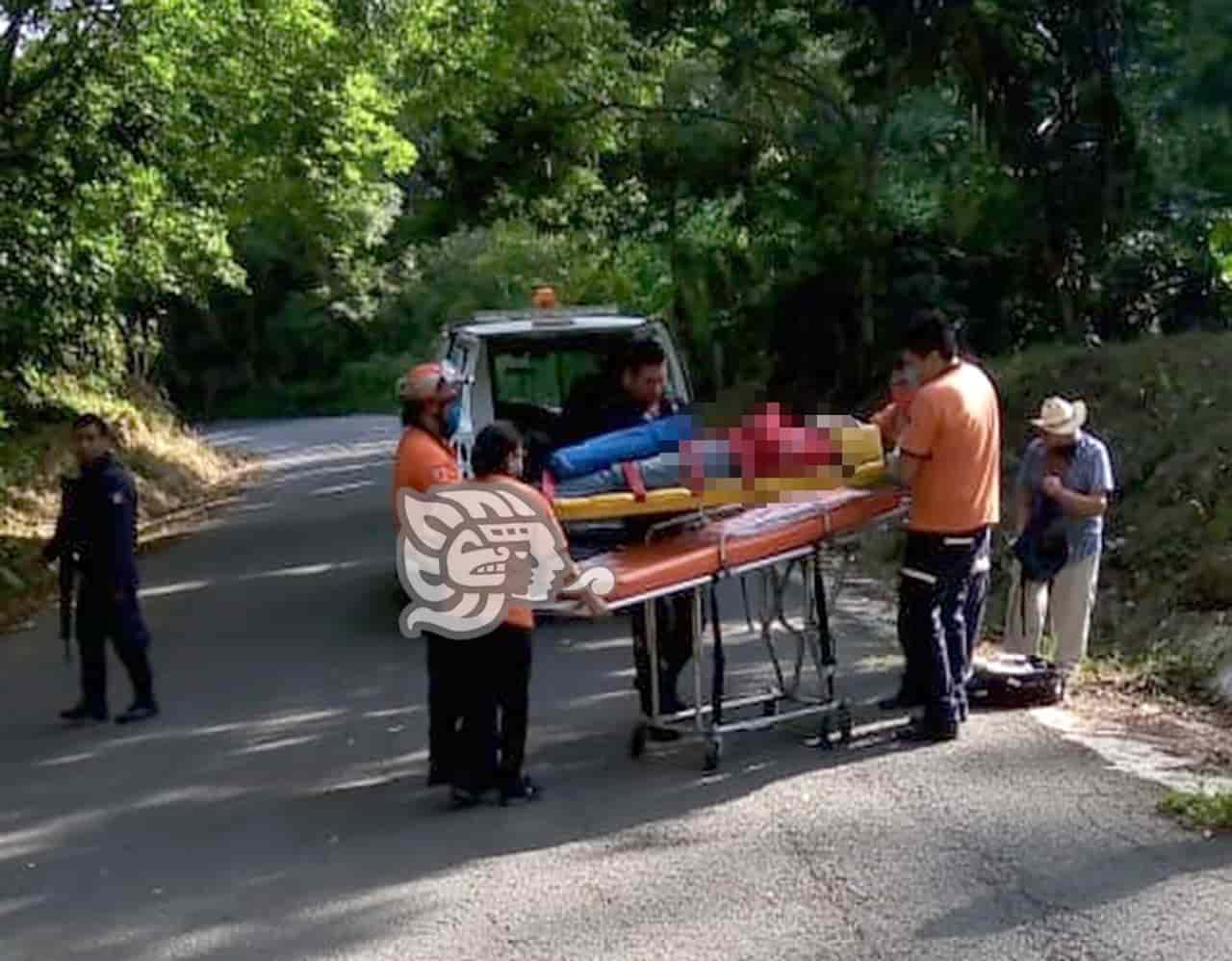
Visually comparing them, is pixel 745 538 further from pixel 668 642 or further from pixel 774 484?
pixel 668 642

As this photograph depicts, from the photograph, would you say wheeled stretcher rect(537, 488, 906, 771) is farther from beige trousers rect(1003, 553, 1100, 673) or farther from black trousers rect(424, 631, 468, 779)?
beige trousers rect(1003, 553, 1100, 673)

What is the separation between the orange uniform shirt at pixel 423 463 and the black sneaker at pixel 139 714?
3.59 meters

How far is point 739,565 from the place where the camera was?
26.6 feet

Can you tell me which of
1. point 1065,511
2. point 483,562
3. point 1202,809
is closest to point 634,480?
point 483,562

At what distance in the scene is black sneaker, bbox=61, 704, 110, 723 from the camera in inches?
436

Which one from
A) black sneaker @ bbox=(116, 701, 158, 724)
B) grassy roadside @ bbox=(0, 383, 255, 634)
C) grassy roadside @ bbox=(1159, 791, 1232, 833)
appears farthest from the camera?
grassy roadside @ bbox=(0, 383, 255, 634)

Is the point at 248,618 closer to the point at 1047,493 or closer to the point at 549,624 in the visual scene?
the point at 549,624

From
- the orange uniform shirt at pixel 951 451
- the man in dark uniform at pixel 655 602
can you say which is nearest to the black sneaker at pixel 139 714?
the man in dark uniform at pixel 655 602

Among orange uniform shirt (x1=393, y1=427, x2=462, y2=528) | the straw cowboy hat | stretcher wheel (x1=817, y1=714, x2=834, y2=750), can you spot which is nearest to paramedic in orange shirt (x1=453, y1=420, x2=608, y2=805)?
orange uniform shirt (x1=393, y1=427, x2=462, y2=528)

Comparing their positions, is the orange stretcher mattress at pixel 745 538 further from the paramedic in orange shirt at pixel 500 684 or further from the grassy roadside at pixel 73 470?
the grassy roadside at pixel 73 470

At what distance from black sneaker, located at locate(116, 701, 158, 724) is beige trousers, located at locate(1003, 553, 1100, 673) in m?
4.96

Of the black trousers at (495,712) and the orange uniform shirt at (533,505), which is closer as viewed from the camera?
the orange uniform shirt at (533,505)

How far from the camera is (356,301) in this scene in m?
63.2

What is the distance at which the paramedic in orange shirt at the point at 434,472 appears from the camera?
8031 mm
